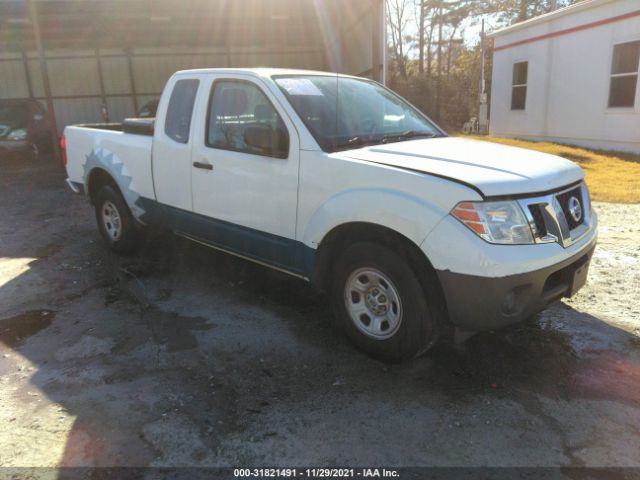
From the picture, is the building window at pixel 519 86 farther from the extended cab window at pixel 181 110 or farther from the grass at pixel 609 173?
the extended cab window at pixel 181 110

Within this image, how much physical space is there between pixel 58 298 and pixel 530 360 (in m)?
4.02

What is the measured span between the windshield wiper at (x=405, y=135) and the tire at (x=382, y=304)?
39.9 inches

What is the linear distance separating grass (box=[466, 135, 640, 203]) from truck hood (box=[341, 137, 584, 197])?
5.06 m

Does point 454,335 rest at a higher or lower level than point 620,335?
higher

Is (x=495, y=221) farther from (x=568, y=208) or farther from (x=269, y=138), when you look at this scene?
(x=269, y=138)

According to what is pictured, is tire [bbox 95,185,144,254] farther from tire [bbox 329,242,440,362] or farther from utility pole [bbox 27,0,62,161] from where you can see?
utility pole [bbox 27,0,62,161]

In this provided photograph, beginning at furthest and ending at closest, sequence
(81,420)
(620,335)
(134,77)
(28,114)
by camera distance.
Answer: (134,77)
(28,114)
(620,335)
(81,420)

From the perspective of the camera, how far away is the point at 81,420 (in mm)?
2912

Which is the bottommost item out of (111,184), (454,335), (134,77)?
(454,335)

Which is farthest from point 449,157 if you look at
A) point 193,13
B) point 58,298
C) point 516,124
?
point 193,13

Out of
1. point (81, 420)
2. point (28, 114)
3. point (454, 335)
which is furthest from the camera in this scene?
point (28, 114)

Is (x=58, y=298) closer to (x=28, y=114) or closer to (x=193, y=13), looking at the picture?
(x=28, y=114)

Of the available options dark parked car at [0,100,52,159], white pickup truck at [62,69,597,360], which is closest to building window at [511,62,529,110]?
white pickup truck at [62,69,597,360]

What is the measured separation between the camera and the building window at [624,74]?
500 inches
